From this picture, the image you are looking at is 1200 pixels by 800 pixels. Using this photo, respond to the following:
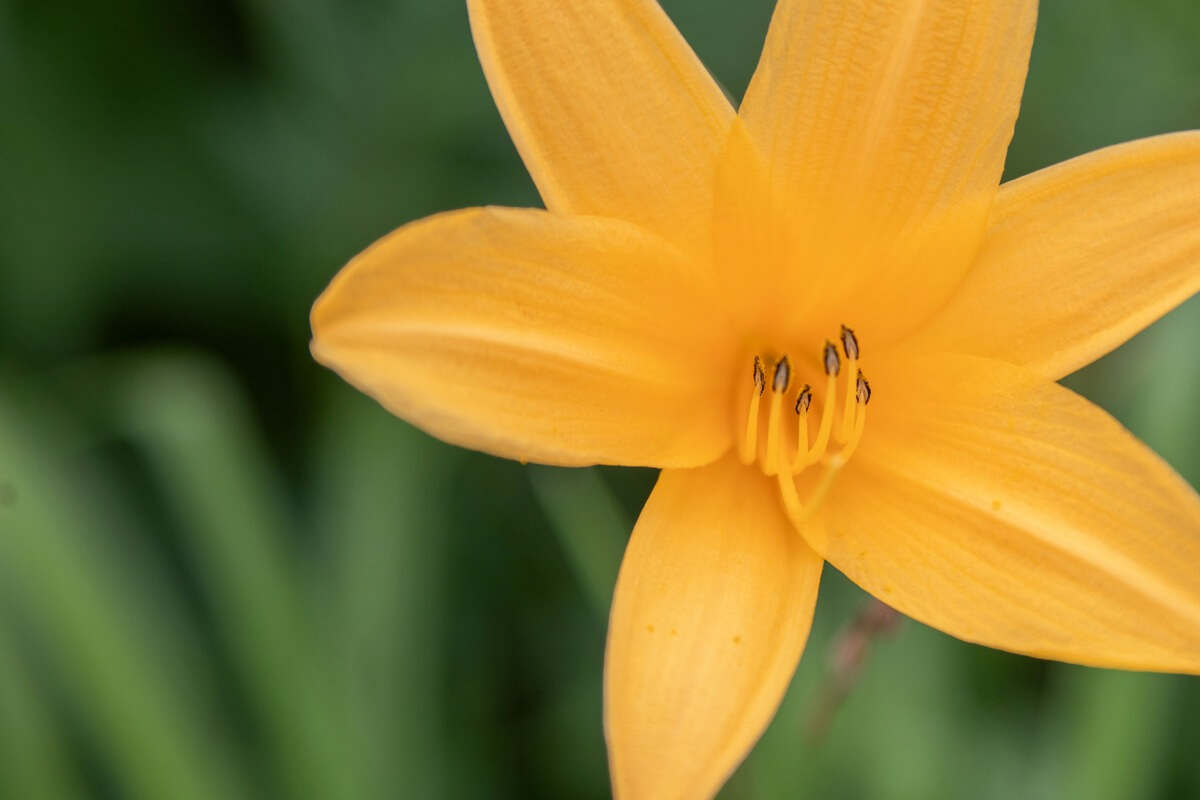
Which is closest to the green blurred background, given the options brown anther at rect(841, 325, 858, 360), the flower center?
the flower center

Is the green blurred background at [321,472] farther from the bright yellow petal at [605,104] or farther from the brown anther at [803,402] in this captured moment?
the bright yellow petal at [605,104]

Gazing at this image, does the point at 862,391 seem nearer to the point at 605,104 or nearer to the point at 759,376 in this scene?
the point at 759,376

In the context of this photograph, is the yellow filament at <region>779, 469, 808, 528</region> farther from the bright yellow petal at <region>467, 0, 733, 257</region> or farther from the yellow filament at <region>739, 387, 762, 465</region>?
the bright yellow petal at <region>467, 0, 733, 257</region>

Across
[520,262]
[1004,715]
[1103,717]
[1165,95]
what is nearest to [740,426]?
[520,262]

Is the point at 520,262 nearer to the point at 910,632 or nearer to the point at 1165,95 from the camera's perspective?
the point at 910,632

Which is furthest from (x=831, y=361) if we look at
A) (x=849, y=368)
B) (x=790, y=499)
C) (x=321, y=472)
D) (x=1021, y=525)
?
(x=321, y=472)
